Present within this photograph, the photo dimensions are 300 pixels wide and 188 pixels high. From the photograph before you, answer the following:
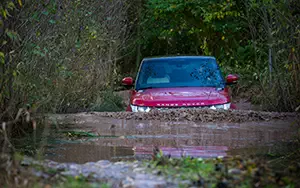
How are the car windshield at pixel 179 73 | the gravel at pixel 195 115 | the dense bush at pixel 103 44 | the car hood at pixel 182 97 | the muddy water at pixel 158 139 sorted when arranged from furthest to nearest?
the car windshield at pixel 179 73 < the car hood at pixel 182 97 < the gravel at pixel 195 115 < the dense bush at pixel 103 44 < the muddy water at pixel 158 139

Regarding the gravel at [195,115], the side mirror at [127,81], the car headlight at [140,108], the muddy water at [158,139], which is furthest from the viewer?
the side mirror at [127,81]

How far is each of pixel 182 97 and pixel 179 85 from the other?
0.72 m

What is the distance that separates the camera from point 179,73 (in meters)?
14.0

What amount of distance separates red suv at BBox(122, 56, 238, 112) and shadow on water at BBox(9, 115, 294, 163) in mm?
615

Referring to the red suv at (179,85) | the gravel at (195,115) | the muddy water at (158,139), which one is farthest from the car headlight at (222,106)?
the muddy water at (158,139)

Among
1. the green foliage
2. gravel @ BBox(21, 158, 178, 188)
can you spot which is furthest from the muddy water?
the green foliage

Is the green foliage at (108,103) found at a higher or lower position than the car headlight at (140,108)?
lower

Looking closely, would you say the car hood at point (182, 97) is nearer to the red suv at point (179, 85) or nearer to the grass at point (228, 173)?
the red suv at point (179, 85)

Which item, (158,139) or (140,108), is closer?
(158,139)

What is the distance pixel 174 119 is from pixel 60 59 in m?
3.07

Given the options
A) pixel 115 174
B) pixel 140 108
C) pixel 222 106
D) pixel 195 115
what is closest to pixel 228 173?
pixel 115 174

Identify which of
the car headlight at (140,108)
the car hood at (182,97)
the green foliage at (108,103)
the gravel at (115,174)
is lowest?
the green foliage at (108,103)

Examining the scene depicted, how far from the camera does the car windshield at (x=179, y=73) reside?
13.7m

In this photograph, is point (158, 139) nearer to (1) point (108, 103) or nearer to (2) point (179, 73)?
(2) point (179, 73)
